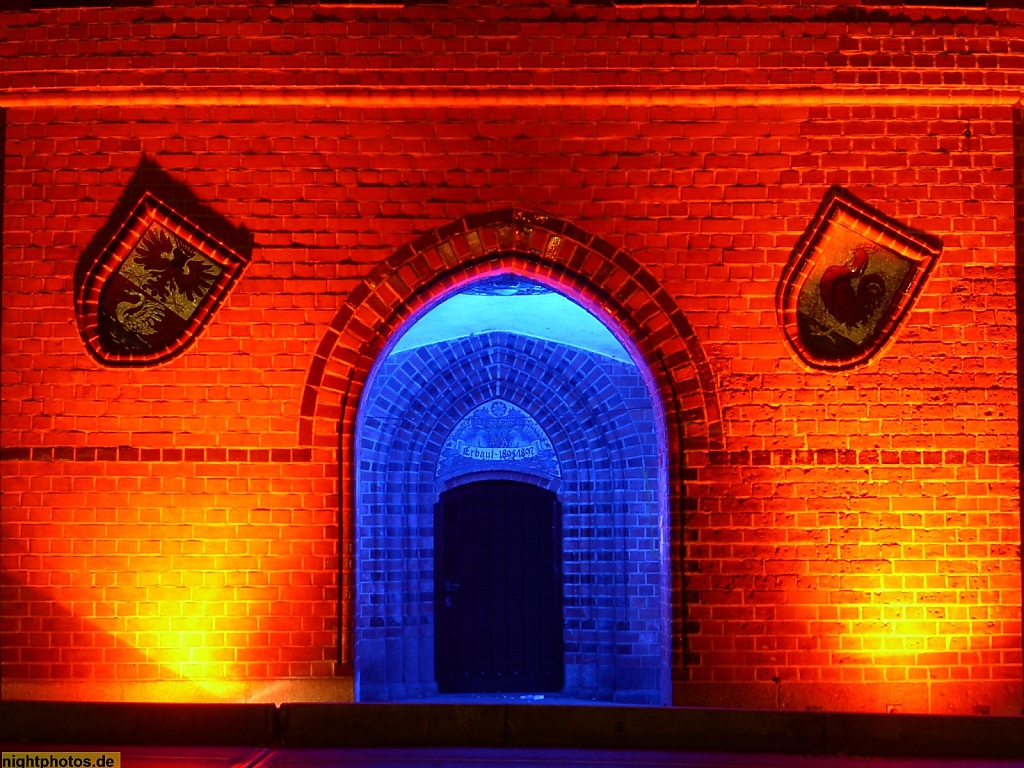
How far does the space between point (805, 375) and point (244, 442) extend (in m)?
3.68

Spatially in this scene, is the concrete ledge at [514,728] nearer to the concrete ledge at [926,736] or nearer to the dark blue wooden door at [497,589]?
the concrete ledge at [926,736]

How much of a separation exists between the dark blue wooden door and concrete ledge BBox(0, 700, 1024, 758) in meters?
4.53

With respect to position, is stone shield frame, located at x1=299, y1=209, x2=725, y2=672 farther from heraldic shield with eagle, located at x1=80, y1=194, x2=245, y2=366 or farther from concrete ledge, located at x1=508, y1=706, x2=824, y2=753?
concrete ledge, located at x1=508, y1=706, x2=824, y2=753

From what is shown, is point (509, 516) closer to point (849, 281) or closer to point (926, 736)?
point (849, 281)

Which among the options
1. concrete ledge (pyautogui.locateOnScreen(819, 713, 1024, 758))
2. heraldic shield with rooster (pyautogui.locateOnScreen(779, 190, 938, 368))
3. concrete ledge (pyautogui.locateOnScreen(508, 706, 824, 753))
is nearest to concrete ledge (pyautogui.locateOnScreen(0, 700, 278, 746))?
concrete ledge (pyautogui.locateOnScreen(508, 706, 824, 753))

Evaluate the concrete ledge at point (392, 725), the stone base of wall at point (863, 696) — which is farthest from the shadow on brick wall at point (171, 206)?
the stone base of wall at point (863, 696)

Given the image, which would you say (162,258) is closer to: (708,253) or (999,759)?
(708,253)

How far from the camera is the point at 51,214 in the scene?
7.73m

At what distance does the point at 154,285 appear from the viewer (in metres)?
7.70

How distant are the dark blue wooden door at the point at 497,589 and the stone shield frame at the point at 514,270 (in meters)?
4.11

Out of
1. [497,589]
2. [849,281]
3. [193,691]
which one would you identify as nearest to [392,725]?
[193,691]

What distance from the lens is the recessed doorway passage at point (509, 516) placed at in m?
11.1

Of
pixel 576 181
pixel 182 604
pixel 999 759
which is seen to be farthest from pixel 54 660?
pixel 999 759

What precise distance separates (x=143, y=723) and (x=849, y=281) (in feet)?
17.2
